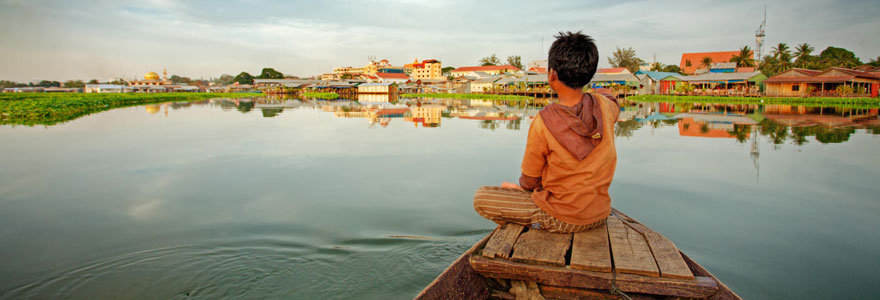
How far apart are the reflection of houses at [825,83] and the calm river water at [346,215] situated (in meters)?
29.0

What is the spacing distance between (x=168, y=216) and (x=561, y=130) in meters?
3.52

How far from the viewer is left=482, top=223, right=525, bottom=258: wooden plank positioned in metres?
1.84

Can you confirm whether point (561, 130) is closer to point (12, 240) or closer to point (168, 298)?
point (168, 298)

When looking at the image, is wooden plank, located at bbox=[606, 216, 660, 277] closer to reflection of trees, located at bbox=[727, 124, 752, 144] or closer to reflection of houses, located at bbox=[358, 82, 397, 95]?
reflection of trees, located at bbox=[727, 124, 752, 144]

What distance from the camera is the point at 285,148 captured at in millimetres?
7711

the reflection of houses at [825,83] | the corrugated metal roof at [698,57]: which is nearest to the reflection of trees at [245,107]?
the reflection of houses at [825,83]

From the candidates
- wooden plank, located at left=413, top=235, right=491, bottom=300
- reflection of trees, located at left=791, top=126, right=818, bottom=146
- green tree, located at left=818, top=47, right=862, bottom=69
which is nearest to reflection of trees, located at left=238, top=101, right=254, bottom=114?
reflection of trees, located at left=791, top=126, right=818, bottom=146

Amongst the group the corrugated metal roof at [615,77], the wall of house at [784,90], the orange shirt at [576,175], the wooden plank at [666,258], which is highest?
the corrugated metal roof at [615,77]

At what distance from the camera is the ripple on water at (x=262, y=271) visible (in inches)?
102

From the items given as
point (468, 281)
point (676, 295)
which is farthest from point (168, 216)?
point (676, 295)

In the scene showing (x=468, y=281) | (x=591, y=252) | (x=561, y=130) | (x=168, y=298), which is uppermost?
(x=561, y=130)

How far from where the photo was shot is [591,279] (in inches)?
67.1

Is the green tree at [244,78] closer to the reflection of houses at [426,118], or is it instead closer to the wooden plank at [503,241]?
the reflection of houses at [426,118]

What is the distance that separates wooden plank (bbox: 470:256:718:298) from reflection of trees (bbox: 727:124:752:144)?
861 centimetres
